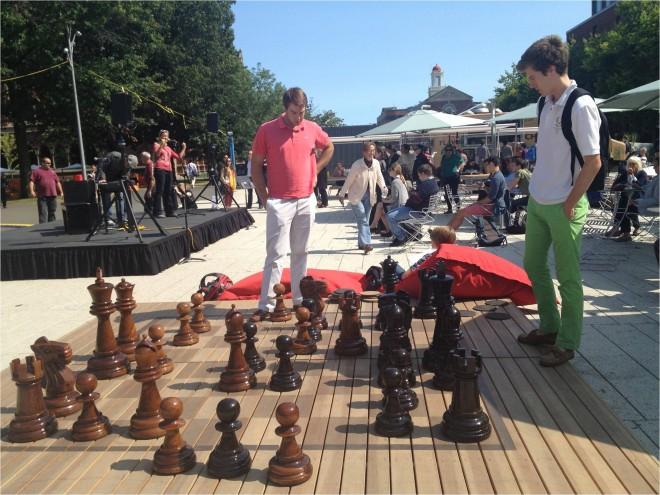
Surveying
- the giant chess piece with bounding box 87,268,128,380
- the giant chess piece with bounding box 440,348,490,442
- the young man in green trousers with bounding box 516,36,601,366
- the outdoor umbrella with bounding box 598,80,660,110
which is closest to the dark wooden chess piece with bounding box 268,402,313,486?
the giant chess piece with bounding box 440,348,490,442

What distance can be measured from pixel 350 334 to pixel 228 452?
5.23 feet

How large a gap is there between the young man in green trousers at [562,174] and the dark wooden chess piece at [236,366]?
1.77 metres

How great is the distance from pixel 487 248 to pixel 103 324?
661cm

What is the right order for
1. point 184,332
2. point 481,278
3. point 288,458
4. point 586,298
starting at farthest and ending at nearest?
point 586,298
point 481,278
point 184,332
point 288,458

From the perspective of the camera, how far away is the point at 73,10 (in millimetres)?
27469

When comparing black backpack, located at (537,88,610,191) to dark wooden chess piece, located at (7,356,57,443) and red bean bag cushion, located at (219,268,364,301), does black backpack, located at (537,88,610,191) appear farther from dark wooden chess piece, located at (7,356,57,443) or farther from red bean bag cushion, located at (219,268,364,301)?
dark wooden chess piece, located at (7,356,57,443)

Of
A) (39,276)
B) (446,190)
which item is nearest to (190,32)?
(446,190)

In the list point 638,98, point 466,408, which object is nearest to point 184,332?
point 466,408

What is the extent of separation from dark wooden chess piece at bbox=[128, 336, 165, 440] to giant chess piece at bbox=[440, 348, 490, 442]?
1356mm

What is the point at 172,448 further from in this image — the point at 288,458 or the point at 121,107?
the point at 121,107

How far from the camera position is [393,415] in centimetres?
277

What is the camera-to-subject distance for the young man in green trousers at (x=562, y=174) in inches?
134

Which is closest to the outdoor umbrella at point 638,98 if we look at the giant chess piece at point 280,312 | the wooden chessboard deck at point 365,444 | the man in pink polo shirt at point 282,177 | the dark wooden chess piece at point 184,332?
the man in pink polo shirt at point 282,177

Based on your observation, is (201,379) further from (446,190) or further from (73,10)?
(73,10)
